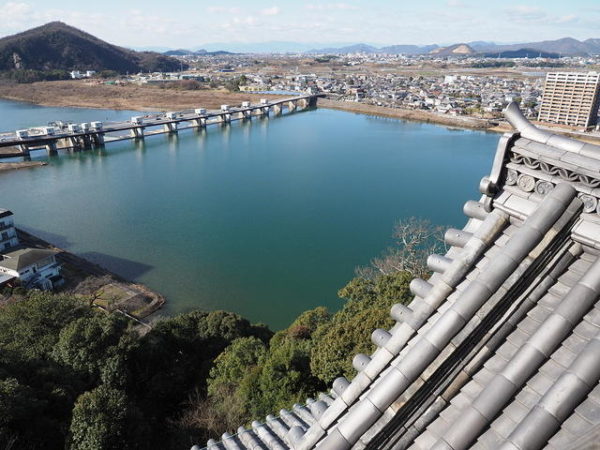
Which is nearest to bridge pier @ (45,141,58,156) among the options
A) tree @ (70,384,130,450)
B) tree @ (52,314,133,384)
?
tree @ (52,314,133,384)

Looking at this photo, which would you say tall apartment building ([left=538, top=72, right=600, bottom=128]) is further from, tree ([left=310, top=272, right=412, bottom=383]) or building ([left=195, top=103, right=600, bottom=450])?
building ([left=195, top=103, right=600, bottom=450])

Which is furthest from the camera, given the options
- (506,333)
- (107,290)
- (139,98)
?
(139,98)

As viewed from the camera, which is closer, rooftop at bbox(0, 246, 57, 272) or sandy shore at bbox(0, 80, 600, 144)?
rooftop at bbox(0, 246, 57, 272)

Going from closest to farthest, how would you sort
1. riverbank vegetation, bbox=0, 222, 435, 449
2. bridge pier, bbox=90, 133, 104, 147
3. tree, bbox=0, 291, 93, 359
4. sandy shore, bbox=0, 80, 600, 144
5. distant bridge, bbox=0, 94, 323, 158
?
riverbank vegetation, bbox=0, 222, 435, 449 < tree, bbox=0, 291, 93, 359 < distant bridge, bbox=0, 94, 323, 158 < bridge pier, bbox=90, 133, 104, 147 < sandy shore, bbox=0, 80, 600, 144

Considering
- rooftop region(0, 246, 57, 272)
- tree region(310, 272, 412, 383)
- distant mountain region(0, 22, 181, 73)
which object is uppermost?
distant mountain region(0, 22, 181, 73)

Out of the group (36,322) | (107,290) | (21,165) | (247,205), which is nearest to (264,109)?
(21,165)

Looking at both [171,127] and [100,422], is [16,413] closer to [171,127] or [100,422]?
[100,422]

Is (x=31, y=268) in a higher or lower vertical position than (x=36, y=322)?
lower
